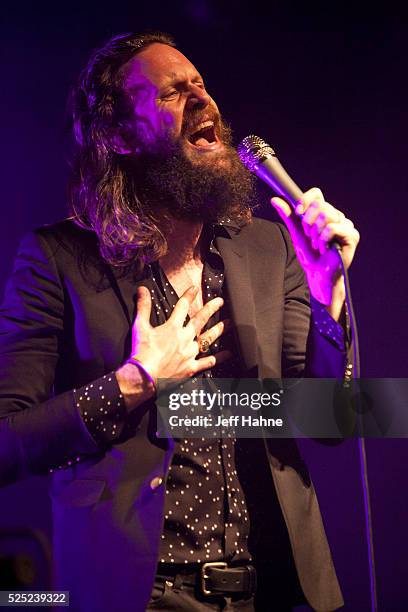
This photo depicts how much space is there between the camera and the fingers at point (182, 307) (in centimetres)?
156

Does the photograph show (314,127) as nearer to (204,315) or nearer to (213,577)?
(204,315)

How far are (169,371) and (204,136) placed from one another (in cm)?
80

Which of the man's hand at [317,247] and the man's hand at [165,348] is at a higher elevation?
the man's hand at [317,247]

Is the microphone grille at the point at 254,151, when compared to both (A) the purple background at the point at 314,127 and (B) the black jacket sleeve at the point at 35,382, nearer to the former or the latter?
(B) the black jacket sleeve at the point at 35,382

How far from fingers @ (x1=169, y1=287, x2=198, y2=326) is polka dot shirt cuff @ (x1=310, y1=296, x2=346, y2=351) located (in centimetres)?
29

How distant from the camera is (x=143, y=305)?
62.6 inches

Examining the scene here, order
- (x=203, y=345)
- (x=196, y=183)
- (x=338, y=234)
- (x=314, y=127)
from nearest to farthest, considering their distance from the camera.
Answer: (x=338, y=234) → (x=203, y=345) → (x=196, y=183) → (x=314, y=127)

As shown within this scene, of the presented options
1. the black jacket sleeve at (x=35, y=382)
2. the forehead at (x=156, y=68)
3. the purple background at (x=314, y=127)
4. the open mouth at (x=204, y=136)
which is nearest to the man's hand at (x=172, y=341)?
the black jacket sleeve at (x=35, y=382)

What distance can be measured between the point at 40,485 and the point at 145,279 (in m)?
0.91

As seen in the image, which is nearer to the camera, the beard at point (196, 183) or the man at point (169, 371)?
the man at point (169, 371)

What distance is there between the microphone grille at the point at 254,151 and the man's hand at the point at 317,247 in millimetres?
97

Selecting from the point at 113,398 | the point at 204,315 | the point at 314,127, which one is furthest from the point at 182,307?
the point at 314,127

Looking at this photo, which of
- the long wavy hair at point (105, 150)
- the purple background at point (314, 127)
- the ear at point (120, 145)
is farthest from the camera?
the purple background at point (314, 127)

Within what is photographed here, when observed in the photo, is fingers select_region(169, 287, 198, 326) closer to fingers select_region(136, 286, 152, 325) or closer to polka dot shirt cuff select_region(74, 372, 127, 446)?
fingers select_region(136, 286, 152, 325)
